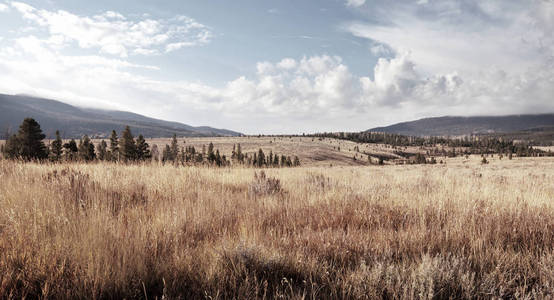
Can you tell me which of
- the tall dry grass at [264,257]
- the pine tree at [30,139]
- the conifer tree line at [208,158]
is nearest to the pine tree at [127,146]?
the conifer tree line at [208,158]

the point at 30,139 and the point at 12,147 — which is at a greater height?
the point at 30,139

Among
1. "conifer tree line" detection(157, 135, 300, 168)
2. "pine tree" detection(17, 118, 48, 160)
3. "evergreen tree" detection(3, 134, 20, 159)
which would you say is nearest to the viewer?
"conifer tree line" detection(157, 135, 300, 168)

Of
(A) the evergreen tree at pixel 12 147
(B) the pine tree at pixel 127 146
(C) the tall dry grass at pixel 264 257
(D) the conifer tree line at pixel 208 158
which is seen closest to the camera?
(C) the tall dry grass at pixel 264 257

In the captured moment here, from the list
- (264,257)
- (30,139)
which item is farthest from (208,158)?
(264,257)

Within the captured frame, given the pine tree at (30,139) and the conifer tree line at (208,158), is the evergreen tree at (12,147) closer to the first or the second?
the pine tree at (30,139)

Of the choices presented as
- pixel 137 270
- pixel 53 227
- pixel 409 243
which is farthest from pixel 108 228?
pixel 409 243

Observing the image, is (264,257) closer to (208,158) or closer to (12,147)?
(208,158)

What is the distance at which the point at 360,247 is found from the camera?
10.2 ft

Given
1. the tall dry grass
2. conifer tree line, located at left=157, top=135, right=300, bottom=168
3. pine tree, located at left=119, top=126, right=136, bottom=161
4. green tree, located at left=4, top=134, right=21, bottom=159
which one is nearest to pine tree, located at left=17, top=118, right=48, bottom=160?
green tree, located at left=4, top=134, right=21, bottom=159

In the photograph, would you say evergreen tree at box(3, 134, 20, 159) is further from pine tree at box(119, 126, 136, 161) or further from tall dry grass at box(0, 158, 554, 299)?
tall dry grass at box(0, 158, 554, 299)

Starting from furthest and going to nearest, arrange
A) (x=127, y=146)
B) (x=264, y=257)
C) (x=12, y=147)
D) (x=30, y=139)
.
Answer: (x=127, y=146) → (x=12, y=147) → (x=30, y=139) → (x=264, y=257)

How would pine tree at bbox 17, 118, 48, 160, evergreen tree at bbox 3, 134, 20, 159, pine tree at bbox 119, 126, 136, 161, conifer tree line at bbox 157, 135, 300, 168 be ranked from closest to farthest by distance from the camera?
conifer tree line at bbox 157, 135, 300, 168
pine tree at bbox 17, 118, 48, 160
evergreen tree at bbox 3, 134, 20, 159
pine tree at bbox 119, 126, 136, 161

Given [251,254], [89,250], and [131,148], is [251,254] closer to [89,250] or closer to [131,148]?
[89,250]

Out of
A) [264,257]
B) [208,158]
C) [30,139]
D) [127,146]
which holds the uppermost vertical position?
[30,139]
